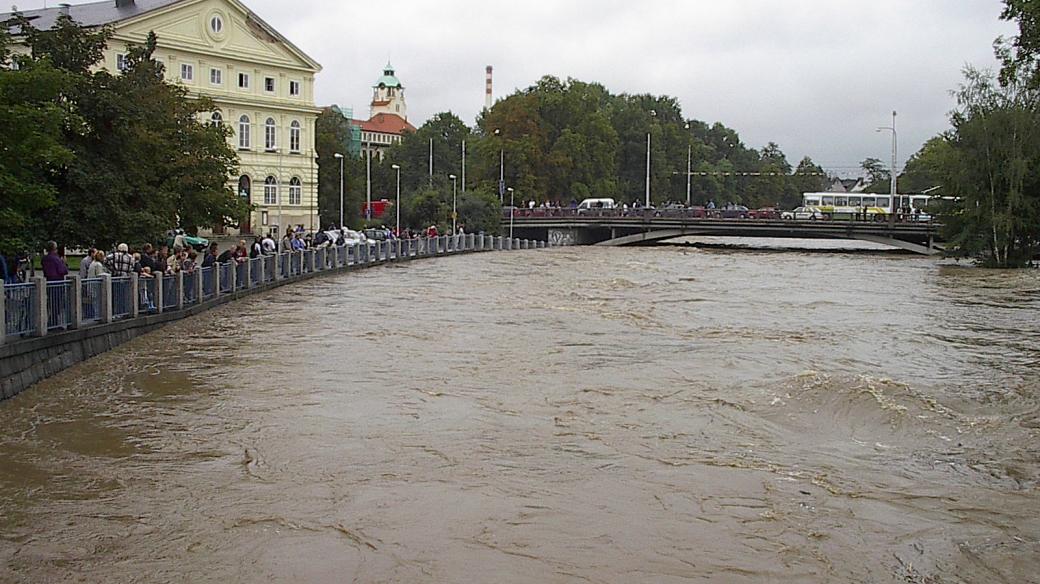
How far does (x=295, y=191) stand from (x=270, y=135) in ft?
15.5

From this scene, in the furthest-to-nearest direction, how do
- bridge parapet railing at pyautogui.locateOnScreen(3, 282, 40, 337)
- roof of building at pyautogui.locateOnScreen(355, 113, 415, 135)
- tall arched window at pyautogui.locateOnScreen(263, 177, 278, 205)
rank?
1. roof of building at pyautogui.locateOnScreen(355, 113, 415, 135)
2. tall arched window at pyautogui.locateOnScreen(263, 177, 278, 205)
3. bridge parapet railing at pyautogui.locateOnScreen(3, 282, 40, 337)

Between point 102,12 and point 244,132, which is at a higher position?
point 102,12

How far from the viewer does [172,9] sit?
236 ft

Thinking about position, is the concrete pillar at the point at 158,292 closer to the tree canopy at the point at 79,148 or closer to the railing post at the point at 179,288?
the railing post at the point at 179,288

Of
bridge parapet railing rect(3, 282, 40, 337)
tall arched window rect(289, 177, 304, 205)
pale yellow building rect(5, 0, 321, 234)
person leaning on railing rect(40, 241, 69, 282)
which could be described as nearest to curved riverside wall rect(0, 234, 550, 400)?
bridge parapet railing rect(3, 282, 40, 337)

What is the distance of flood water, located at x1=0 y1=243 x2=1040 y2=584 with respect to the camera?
32.9ft

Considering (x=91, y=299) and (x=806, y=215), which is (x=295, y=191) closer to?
(x=806, y=215)

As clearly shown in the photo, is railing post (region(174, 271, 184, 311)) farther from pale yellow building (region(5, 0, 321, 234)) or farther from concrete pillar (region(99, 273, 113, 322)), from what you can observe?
pale yellow building (region(5, 0, 321, 234))

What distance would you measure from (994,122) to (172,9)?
48.2 metres

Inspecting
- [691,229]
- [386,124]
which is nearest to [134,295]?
[691,229]

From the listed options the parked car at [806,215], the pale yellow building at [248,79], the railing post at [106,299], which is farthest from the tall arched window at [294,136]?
the railing post at [106,299]

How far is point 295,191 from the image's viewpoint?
8656 cm

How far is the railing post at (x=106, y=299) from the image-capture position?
20.8 meters

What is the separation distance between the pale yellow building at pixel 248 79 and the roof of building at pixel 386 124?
331ft
